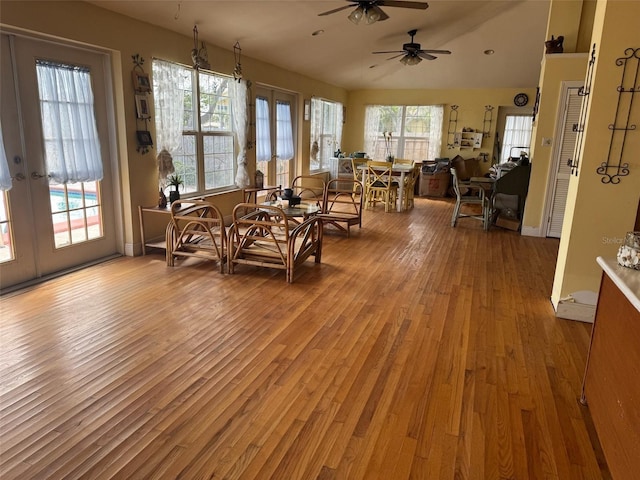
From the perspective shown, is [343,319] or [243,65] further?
[243,65]

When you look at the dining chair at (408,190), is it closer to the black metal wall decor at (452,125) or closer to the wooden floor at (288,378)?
the black metal wall decor at (452,125)

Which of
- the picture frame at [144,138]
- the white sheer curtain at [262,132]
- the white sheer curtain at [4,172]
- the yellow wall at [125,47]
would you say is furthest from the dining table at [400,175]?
the white sheer curtain at [4,172]

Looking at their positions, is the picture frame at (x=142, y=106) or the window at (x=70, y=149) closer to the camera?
the window at (x=70, y=149)

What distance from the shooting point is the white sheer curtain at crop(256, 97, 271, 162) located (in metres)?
6.59

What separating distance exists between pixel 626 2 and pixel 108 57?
13.3ft

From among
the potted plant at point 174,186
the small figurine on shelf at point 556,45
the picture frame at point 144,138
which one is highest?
the small figurine on shelf at point 556,45

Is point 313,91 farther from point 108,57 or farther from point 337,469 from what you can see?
point 337,469

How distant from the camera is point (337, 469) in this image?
67.7 inches

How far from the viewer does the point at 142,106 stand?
13.9 feet

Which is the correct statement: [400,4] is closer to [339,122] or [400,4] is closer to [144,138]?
[144,138]

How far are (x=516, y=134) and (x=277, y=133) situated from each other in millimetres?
5510

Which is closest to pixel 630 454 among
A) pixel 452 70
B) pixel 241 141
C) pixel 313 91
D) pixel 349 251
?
pixel 349 251

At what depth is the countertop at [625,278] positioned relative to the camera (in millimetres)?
1546

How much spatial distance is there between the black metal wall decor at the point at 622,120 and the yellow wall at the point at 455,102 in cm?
710
